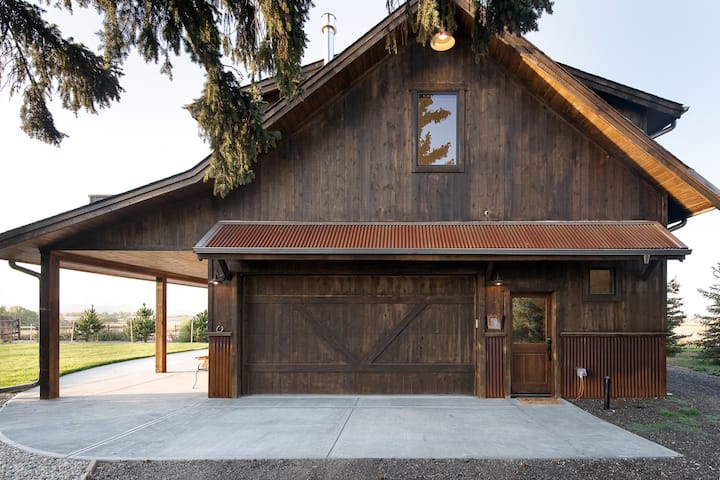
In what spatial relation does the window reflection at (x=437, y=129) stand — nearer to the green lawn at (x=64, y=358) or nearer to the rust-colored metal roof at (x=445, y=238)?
the rust-colored metal roof at (x=445, y=238)

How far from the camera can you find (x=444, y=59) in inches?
347

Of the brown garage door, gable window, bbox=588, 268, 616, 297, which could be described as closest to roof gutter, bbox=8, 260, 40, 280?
the brown garage door

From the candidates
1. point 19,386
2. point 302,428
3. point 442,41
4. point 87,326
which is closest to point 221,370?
point 302,428

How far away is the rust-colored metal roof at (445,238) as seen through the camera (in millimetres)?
7434

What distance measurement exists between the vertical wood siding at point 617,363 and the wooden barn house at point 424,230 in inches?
1.1

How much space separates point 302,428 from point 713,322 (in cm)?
1610

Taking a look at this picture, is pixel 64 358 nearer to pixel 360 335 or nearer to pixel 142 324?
pixel 142 324

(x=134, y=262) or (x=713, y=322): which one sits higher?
(x=134, y=262)

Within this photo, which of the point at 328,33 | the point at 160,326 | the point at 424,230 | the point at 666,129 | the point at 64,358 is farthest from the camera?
the point at 64,358

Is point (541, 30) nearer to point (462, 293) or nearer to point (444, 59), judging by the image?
point (444, 59)

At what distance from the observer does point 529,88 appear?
8703 millimetres

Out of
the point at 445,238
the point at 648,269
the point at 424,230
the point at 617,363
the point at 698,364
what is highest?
the point at 424,230

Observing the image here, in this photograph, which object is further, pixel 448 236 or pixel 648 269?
pixel 648 269

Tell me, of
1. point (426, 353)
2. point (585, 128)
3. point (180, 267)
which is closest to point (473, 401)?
point (426, 353)
